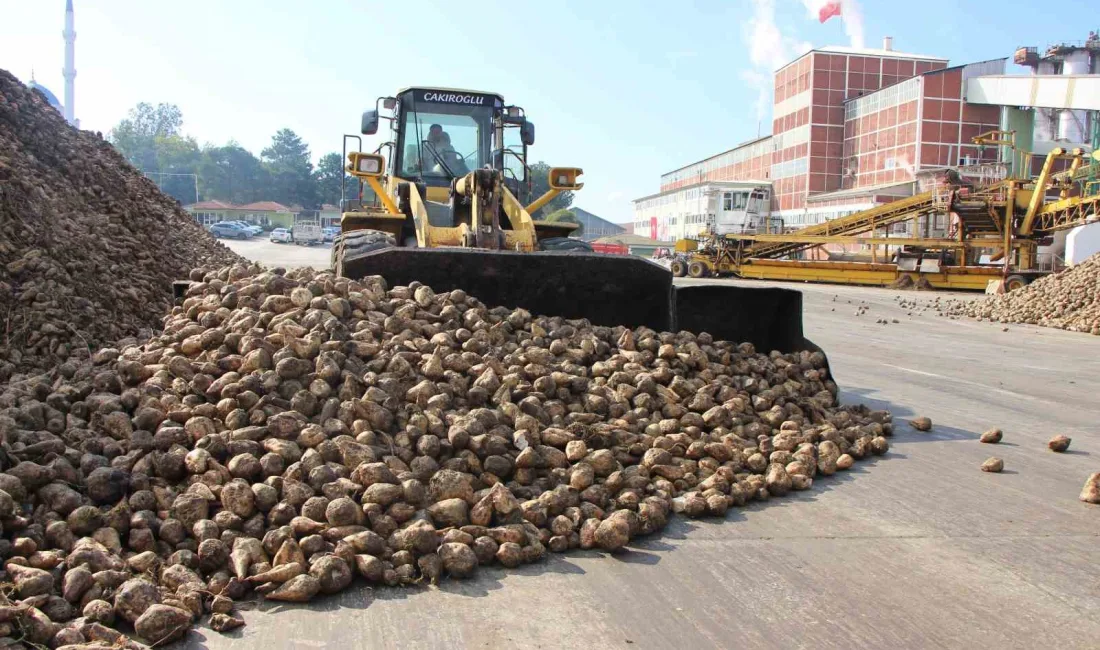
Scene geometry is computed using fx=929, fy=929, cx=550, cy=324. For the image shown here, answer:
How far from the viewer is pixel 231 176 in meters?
108

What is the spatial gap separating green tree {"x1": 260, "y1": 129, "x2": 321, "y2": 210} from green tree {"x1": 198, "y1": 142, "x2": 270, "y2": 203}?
61.4 inches

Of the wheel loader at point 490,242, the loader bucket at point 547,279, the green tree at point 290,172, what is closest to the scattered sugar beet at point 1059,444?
the wheel loader at point 490,242

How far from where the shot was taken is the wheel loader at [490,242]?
6.35 metres

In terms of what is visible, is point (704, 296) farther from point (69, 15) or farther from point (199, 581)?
point (69, 15)

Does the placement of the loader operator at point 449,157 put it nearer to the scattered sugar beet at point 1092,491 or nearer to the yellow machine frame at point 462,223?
the yellow machine frame at point 462,223

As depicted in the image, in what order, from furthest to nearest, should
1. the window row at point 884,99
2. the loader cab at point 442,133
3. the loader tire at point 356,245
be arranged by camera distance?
the window row at point 884,99 < the loader cab at point 442,133 < the loader tire at point 356,245

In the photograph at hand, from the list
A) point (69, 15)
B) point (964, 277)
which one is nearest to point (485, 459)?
point (964, 277)

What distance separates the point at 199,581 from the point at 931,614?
8.83 ft

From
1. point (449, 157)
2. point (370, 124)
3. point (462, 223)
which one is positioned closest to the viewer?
point (462, 223)

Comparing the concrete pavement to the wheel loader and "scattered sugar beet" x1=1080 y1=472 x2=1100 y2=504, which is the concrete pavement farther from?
the wheel loader

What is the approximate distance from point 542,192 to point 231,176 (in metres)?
82.0

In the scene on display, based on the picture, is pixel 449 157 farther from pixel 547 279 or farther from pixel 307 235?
pixel 307 235

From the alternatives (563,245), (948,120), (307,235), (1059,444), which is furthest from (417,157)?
(948,120)

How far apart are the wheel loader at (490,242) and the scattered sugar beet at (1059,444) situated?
5.76 ft
